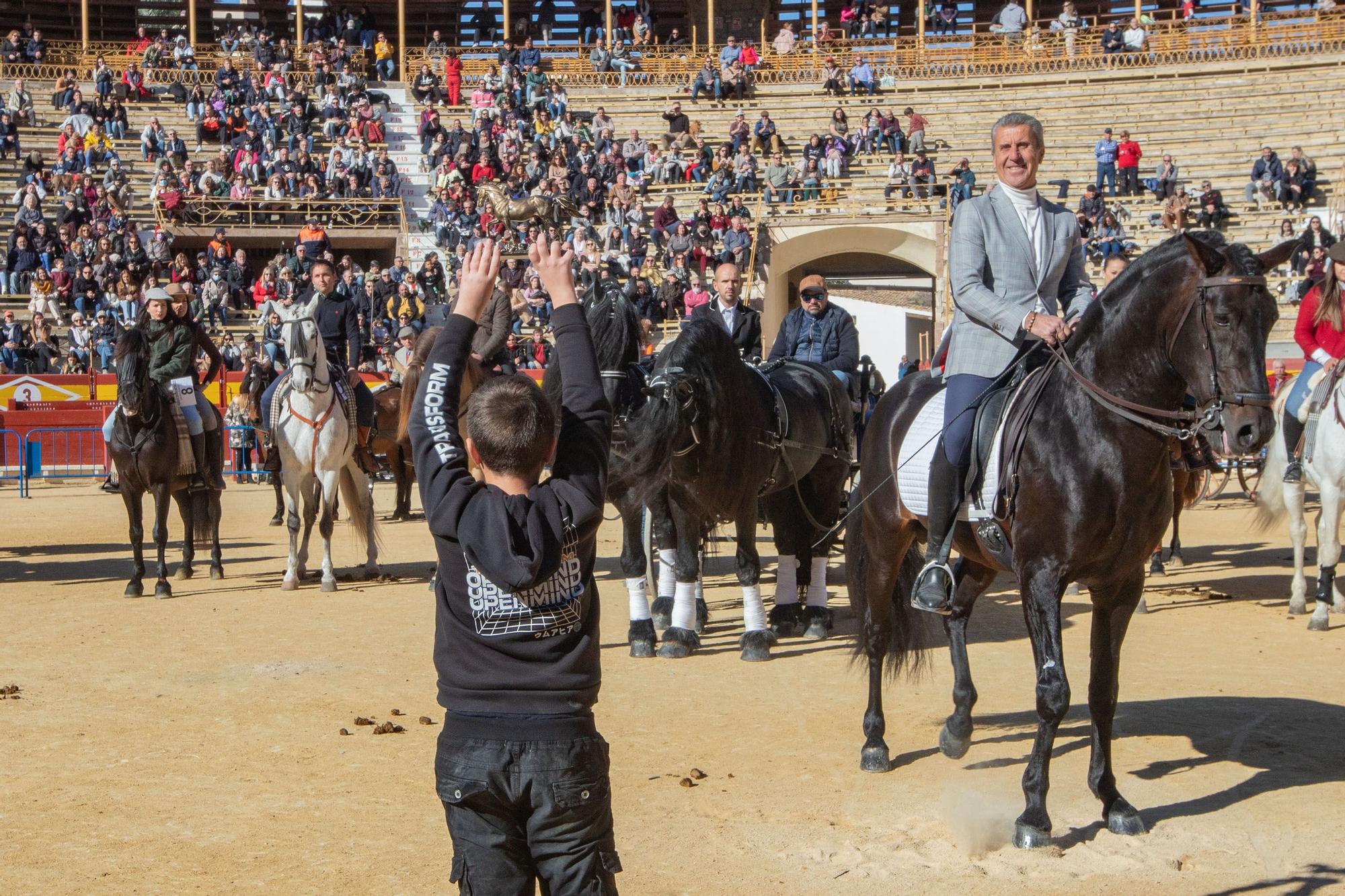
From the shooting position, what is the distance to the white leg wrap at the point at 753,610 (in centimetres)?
827

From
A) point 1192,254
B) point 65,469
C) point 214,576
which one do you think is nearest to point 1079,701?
point 1192,254

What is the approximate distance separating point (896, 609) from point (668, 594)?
2831 millimetres

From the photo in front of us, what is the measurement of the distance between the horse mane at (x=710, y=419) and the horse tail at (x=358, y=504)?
4306 millimetres

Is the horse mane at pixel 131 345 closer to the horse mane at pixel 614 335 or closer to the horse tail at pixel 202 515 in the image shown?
the horse tail at pixel 202 515

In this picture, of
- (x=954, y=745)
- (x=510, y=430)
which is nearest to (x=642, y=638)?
(x=954, y=745)

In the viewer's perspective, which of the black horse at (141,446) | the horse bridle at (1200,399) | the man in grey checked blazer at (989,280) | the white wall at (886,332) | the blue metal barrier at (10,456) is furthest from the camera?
the white wall at (886,332)

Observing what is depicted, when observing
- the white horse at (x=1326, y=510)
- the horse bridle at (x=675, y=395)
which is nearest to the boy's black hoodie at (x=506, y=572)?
the horse bridle at (x=675, y=395)

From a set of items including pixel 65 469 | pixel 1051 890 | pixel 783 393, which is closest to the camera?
pixel 1051 890

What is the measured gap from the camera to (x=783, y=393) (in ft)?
29.6

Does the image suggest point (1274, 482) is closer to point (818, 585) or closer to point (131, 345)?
point (818, 585)

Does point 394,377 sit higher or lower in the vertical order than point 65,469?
higher

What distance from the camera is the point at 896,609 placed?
6625mm

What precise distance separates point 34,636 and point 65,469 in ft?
45.2

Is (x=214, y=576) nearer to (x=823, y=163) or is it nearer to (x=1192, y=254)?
(x=1192, y=254)
